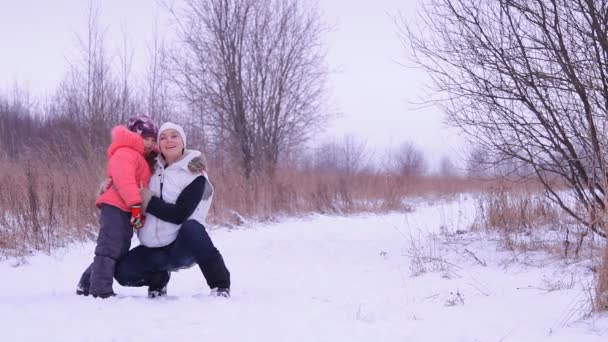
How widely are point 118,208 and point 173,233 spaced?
383 millimetres

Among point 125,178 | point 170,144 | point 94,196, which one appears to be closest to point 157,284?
point 125,178

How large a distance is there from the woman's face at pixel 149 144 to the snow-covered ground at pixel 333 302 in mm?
981

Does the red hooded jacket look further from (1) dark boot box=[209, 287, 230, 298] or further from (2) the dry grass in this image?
(2) the dry grass

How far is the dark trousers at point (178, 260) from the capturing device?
3.26 m

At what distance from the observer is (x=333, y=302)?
11.3 ft

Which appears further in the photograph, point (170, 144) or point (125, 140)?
point (170, 144)

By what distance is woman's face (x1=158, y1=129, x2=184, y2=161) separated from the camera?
11.1ft

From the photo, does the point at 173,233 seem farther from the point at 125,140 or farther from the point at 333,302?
the point at 333,302

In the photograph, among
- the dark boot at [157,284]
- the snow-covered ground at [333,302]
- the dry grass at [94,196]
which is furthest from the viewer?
the dry grass at [94,196]

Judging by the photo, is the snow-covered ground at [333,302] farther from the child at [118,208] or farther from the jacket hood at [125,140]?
the jacket hood at [125,140]

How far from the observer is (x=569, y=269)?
397cm

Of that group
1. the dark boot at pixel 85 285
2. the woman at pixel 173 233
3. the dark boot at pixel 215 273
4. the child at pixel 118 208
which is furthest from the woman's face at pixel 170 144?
the dark boot at pixel 85 285

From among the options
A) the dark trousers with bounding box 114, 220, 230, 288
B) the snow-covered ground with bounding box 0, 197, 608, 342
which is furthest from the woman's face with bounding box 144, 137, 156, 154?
the snow-covered ground with bounding box 0, 197, 608, 342

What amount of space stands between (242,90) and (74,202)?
22.9ft
